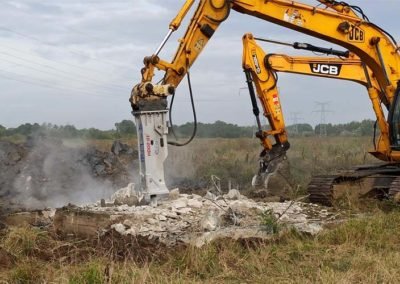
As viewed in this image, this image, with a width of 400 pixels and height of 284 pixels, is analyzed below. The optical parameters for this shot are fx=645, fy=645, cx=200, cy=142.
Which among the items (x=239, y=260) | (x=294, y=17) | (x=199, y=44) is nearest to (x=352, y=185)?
(x=294, y=17)

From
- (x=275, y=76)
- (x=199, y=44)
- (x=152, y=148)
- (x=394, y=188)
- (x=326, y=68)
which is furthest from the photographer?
(x=326, y=68)

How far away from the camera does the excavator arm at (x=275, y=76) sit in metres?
14.2

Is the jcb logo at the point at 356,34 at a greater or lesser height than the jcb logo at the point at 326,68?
greater

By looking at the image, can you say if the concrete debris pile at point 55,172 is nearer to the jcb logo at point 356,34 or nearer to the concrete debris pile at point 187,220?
the concrete debris pile at point 187,220

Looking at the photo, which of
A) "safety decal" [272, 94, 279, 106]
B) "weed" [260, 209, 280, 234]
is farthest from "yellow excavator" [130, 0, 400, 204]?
"weed" [260, 209, 280, 234]

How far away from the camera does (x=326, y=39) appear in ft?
43.7

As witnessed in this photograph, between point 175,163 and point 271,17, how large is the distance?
1164 centimetres

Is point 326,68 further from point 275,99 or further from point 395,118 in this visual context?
point 395,118

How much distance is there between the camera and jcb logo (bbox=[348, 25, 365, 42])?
13.2 meters

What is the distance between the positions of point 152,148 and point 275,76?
4494 millimetres

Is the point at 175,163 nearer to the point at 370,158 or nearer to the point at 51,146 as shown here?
the point at 51,146

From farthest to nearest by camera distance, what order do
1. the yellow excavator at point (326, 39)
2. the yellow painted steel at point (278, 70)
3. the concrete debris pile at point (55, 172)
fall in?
1. the concrete debris pile at point (55, 172)
2. the yellow painted steel at point (278, 70)
3. the yellow excavator at point (326, 39)

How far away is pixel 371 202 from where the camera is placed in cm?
1238

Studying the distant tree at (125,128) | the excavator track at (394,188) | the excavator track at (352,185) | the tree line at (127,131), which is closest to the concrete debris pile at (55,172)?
the tree line at (127,131)
